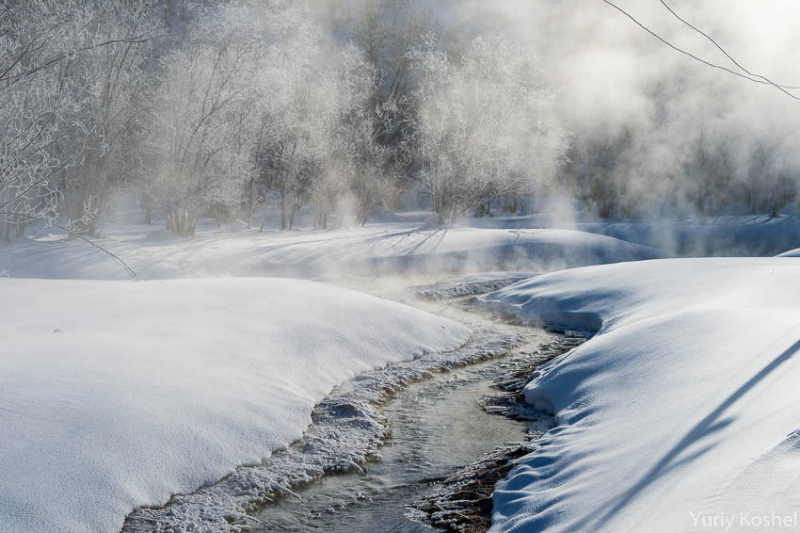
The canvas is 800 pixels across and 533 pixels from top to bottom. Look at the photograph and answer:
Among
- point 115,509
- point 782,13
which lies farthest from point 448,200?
point 115,509

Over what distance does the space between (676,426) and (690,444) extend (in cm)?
41

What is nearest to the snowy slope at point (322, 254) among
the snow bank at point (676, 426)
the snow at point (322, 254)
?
the snow at point (322, 254)

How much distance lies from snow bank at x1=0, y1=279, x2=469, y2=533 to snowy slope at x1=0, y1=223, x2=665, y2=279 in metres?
5.11

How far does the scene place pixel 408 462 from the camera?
4.79 m

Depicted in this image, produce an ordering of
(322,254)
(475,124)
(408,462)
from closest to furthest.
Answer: (408,462), (322,254), (475,124)

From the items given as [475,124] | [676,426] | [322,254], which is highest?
[475,124]

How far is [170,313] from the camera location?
6938 mm

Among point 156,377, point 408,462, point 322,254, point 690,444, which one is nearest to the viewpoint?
point 690,444

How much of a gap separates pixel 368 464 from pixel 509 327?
5.29 meters

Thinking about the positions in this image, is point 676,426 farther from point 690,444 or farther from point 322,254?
point 322,254

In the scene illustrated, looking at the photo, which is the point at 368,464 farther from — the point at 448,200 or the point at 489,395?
the point at 448,200

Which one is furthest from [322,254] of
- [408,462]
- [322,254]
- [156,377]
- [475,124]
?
[408,462]

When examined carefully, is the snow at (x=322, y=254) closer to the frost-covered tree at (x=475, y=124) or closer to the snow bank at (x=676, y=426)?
the frost-covered tree at (x=475, y=124)

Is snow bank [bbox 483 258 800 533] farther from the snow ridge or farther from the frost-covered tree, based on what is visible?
the frost-covered tree
